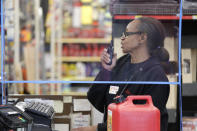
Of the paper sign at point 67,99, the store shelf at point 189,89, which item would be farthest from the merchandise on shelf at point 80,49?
the store shelf at point 189,89

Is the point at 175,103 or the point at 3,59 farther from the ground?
the point at 3,59

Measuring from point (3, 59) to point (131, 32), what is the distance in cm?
108

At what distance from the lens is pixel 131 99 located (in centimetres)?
288

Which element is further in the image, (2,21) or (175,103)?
(175,103)

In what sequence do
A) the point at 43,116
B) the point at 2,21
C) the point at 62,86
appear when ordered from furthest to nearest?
the point at 62,86
the point at 2,21
the point at 43,116

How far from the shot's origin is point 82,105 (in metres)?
3.37

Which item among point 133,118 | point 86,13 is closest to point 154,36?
point 133,118

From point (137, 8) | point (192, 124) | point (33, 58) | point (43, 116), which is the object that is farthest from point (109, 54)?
point (33, 58)

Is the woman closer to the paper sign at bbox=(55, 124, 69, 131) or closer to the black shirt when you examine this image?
the black shirt

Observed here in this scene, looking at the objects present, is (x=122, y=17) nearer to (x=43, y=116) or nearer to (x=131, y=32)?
(x=131, y=32)

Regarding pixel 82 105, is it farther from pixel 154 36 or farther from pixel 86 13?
pixel 86 13

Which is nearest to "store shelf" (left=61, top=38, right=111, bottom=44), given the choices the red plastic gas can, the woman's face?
the woman's face

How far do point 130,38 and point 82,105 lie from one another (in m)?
0.74

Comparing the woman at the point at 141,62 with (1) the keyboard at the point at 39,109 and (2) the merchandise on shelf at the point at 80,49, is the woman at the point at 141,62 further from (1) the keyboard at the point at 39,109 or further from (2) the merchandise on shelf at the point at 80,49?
(2) the merchandise on shelf at the point at 80,49
